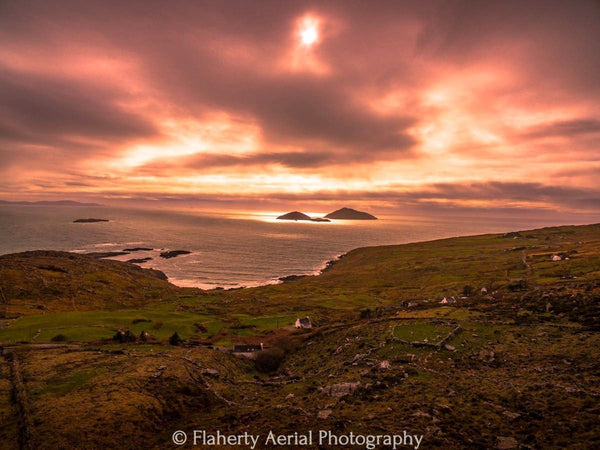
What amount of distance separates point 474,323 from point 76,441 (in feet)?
183

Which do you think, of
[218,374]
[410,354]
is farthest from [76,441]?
[410,354]

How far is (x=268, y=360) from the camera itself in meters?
51.7

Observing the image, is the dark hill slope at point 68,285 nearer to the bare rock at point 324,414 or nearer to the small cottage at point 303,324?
the small cottage at point 303,324

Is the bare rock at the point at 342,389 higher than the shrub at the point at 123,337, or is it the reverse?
the bare rock at the point at 342,389

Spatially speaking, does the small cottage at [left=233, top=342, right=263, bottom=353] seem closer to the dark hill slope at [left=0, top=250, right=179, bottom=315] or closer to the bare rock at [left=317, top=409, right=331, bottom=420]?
the bare rock at [left=317, top=409, right=331, bottom=420]

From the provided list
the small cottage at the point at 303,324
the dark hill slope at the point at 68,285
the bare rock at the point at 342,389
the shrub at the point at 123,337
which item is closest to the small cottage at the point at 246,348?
the small cottage at the point at 303,324

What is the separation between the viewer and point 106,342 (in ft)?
188

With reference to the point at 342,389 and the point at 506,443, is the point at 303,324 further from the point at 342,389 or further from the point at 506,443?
the point at 506,443

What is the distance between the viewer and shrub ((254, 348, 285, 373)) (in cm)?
5097

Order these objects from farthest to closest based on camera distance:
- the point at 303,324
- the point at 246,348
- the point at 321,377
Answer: the point at 303,324 → the point at 246,348 → the point at 321,377

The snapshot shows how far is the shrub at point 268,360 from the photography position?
50975 millimetres

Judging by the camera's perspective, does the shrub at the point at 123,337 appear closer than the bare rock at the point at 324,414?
No

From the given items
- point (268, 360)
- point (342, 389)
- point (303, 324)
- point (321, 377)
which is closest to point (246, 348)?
point (268, 360)

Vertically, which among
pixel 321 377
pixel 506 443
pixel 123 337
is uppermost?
pixel 506 443
